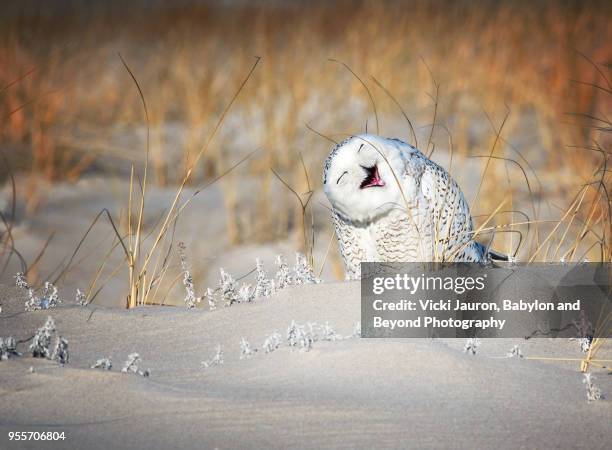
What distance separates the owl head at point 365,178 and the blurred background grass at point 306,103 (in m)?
2.45

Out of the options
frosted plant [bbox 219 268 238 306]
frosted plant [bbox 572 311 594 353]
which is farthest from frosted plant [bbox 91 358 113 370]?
frosted plant [bbox 572 311 594 353]

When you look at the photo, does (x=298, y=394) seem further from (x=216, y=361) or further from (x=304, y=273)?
(x=304, y=273)

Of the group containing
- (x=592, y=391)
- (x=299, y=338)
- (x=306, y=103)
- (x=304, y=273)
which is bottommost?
(x=592, y=391)

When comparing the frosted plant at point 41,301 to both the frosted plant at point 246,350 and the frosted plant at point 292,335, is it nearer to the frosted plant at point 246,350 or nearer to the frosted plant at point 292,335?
the frosted plant at point 246,350

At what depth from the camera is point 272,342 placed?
2398 mm

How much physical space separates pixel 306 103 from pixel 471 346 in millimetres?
4489

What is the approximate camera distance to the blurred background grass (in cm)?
614

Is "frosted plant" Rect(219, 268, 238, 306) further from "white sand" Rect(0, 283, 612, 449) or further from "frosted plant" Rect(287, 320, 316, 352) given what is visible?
"frosted plant" Rect(287, 320, 316, 352)

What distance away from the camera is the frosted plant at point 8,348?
228 cm

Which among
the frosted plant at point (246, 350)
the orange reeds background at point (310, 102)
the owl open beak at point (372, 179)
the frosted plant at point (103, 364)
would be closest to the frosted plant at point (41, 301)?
the frosted plant at point (103, 364)

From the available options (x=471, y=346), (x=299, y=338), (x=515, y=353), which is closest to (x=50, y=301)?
(x=299, y=338)

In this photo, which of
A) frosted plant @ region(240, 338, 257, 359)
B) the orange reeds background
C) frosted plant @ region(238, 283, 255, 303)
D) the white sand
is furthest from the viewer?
the orange reeds background

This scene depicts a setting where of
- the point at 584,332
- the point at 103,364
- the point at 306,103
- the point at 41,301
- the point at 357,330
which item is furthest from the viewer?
the point at 306,103

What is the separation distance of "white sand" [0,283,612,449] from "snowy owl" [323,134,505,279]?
0.17 m
